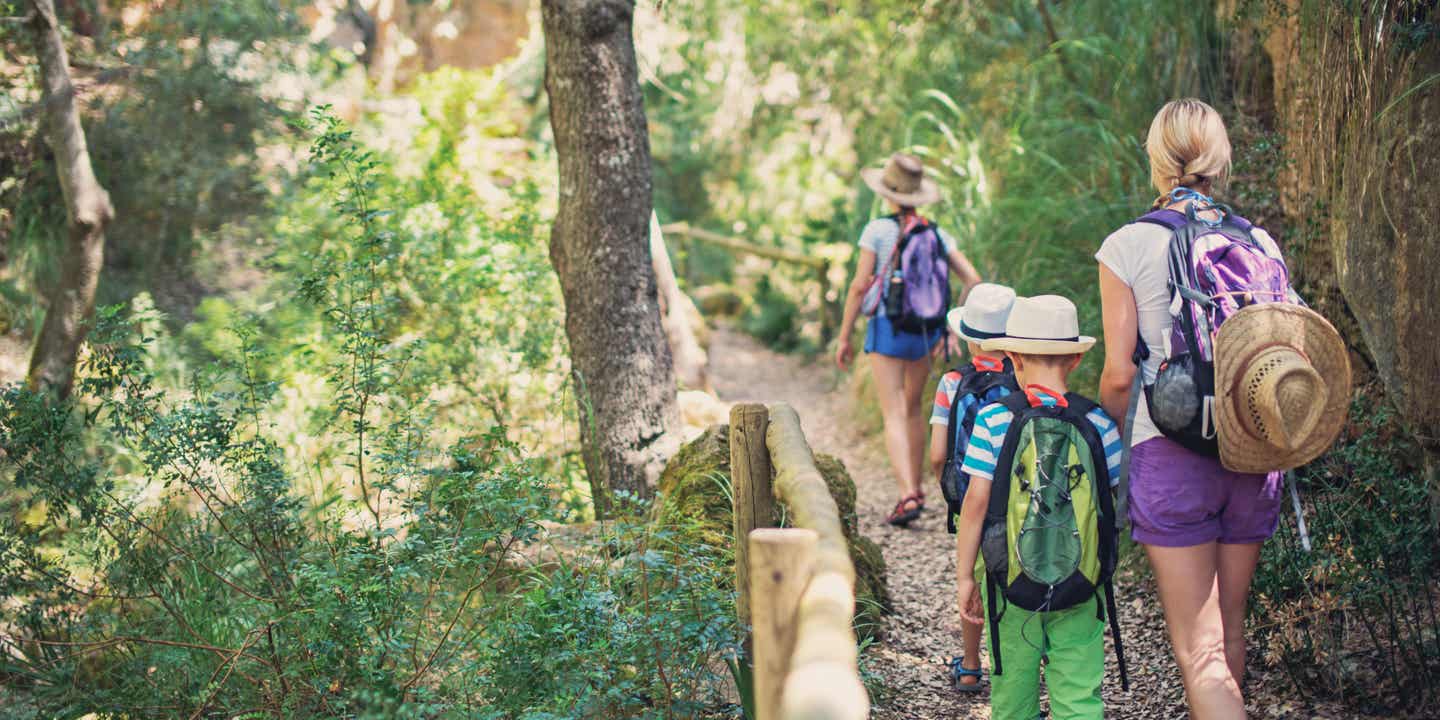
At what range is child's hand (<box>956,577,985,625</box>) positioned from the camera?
3340 millimetres

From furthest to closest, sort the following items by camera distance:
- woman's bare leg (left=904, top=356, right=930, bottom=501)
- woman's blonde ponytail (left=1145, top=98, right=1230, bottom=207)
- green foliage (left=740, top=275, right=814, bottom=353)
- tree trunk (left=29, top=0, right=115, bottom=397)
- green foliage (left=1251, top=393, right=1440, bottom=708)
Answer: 1. green foliage (left=740, top=275, right=814, bottom=353)
2. tree trunk (left=29, top=0, right=115, bottom=397)
3. woman's bare leg (left=904, top=356, right=930, bottom=501)
4. green foliage (left=1251, top=393, right=1440, bottom=708)
5. woman's blonde ponytail (left=1145, top=98, right=1230, bottom=207)

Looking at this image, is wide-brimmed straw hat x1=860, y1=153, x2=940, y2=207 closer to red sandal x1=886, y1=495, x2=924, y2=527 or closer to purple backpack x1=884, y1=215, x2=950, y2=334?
purple backpack x1=884, y1=215, x2=950, y2=334

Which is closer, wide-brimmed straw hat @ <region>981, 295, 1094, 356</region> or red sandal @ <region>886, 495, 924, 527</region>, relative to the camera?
wide-brimmed straw hat @ <region>981, 295, 1094, 356</region>

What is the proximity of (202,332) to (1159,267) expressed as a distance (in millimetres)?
8359

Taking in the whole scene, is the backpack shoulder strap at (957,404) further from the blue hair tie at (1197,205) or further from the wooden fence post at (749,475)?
the blue hair tie at (1197,205)

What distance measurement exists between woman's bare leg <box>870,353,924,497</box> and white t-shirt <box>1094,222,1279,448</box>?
318 cm

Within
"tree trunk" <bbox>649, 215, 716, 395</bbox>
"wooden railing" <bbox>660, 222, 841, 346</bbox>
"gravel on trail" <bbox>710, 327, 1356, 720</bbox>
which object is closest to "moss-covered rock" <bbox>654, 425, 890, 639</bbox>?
"gravel on trail" <bbox>710, 327, 1356, 720</bbox>

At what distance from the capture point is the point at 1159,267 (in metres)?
3.04

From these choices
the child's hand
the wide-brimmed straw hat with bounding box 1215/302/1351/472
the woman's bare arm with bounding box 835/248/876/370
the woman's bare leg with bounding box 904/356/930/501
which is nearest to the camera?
the wide-brimmed straw hat with bounding box 1215/302/1351/472

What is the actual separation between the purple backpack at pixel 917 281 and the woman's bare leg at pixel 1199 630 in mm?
3144

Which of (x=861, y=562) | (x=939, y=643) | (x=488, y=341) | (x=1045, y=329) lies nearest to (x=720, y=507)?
(x=861, y=562)

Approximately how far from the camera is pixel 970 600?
11.4 ft

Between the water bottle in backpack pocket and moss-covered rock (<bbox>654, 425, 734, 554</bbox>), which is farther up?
the water bottle in backpack pocket

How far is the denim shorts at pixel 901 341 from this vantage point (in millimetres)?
6191
